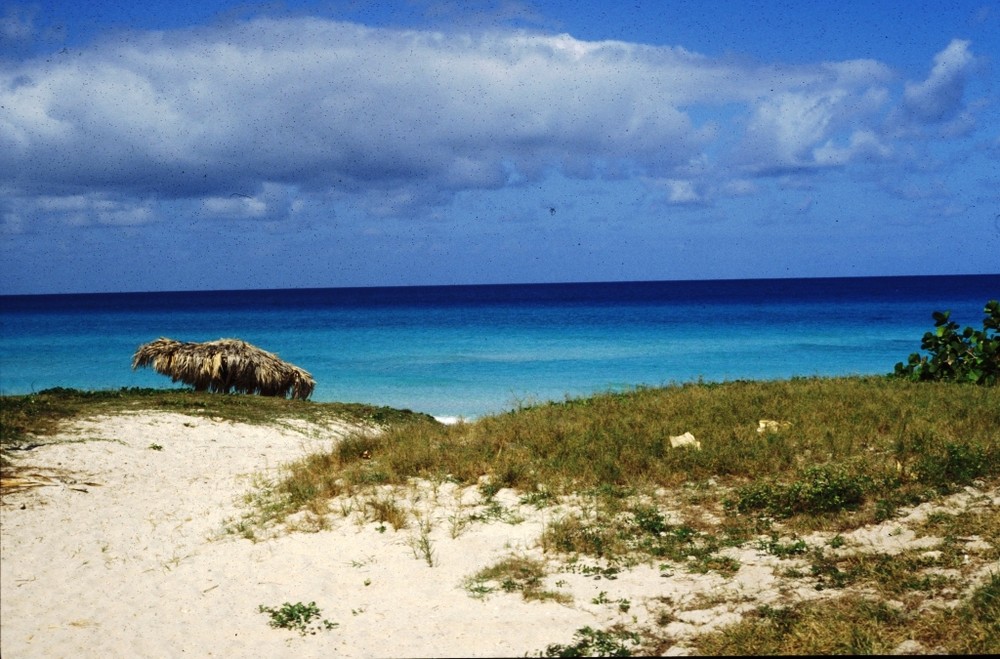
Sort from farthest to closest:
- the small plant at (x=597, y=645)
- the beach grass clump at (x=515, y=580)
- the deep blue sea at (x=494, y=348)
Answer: the deep blue sea at (x=494, y=348) < the beach grass clump at (x=515, y=580) < the small plant at (x=597, y=645)

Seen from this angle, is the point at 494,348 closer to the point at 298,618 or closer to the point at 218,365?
the point at 218,365

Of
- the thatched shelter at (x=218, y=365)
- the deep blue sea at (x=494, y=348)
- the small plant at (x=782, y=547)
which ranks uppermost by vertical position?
the thatched shelter at (x=218, y=365)

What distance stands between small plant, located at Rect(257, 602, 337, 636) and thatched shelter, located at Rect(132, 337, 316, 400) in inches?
458

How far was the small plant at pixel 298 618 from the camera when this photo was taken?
6602 mm

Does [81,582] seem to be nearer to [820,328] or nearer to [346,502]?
[346,502]

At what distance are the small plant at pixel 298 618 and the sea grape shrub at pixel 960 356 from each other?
45.9ft

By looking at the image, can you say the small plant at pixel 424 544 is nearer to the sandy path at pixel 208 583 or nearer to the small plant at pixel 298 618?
the sandy path at pixel 208 583

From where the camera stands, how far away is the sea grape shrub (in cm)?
1602

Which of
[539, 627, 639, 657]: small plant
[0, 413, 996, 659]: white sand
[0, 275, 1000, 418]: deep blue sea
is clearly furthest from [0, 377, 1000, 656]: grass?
[0, 275, 1000, 418]: deep blue sea

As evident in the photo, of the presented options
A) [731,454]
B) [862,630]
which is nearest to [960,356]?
[731,454]

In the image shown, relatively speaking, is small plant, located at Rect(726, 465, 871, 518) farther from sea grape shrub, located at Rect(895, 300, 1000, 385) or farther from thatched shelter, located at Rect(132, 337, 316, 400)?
thatched shelter, located at Rect(132, 337, 316, 400)

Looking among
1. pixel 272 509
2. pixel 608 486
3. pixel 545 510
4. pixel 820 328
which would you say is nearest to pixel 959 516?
pixel 608 486

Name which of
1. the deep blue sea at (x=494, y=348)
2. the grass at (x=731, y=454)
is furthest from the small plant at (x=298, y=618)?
the deep blue sea at (x=494, y=348)

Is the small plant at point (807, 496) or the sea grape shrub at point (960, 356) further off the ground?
the sea grape shrub at point (960, 356)
